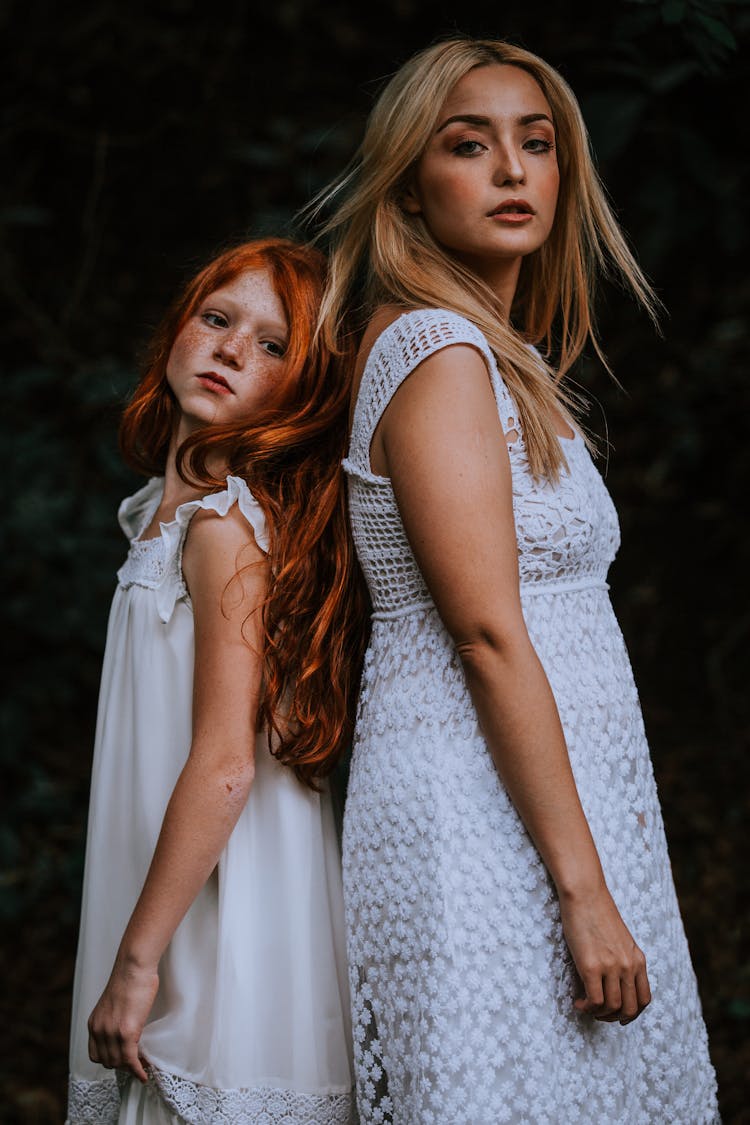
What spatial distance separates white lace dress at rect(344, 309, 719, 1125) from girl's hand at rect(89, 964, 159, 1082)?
30 centimetres

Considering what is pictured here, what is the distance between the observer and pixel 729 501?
4438 millimetres

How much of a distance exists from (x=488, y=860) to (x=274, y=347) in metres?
0.91

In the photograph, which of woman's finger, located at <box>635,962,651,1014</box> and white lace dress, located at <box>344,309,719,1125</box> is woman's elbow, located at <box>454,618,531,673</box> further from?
woman's finger, located at <box>635,962,651,1014</box>

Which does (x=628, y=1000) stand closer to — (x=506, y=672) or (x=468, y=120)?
(x=506, y=672)

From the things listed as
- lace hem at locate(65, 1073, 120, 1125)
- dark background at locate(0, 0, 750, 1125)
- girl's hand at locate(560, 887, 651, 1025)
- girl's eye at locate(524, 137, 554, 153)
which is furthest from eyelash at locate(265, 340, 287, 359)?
dark background at locate(0, 0, 750, 1125)

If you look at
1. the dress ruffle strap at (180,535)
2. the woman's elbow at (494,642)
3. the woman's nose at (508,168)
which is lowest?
the woman's elbow at (494,642)

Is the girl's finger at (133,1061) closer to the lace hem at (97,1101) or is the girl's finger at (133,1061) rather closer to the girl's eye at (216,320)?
the lace hem at (97,1101)

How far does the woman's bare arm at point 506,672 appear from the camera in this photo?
1495 millimetres

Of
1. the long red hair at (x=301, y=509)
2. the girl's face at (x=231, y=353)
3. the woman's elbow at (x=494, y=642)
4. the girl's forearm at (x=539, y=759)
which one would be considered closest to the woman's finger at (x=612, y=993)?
the girl's forearm at (x=539, y=759)

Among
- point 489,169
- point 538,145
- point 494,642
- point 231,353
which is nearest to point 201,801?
point 494,642

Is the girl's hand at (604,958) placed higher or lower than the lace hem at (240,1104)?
higher

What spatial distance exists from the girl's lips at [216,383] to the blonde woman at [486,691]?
0.19 metres

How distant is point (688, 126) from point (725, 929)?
2562mm

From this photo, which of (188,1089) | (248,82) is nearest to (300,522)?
(188,1089)
